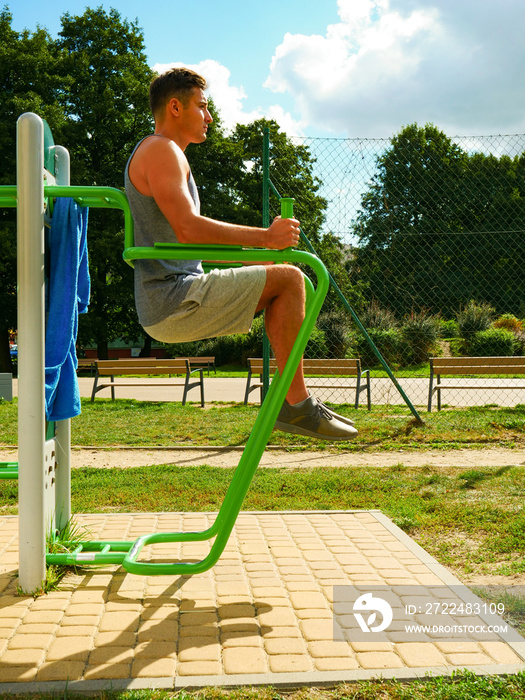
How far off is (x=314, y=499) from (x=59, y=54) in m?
24.6

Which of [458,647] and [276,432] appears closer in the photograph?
[458,647]

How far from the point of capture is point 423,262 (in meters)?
15.0

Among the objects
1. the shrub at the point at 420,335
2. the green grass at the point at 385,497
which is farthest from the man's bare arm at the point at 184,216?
the shrub at the point at 420,335

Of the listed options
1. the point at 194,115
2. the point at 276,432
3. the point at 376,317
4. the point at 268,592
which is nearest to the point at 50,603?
the point at 268,592

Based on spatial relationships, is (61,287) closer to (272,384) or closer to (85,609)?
(272,384)

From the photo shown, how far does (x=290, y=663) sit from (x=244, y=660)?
16 centimetres

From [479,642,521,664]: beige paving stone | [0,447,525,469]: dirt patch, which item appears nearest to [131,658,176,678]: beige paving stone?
[479,642,521,664]: beige paving stone

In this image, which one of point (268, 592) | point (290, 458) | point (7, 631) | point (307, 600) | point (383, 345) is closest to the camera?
point (7, 631)

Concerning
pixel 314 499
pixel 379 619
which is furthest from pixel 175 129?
pixel 314 499

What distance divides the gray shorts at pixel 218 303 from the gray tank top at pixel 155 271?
37mm

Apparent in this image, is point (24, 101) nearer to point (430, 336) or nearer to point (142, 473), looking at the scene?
point (430, 336)

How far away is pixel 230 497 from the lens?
2.79 m

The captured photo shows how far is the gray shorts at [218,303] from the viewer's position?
2648 millimetres

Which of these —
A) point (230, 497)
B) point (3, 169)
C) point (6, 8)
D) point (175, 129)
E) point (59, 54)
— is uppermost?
point (6, 8)
